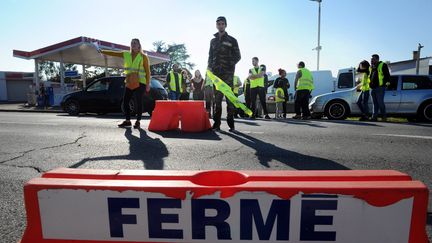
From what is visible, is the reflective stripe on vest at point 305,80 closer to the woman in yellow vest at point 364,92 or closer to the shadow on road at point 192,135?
the woman in yellow vest at point 364,92

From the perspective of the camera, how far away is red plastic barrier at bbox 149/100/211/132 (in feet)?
19.2

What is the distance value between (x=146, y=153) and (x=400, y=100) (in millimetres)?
8316

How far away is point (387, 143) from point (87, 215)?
15.1 ft

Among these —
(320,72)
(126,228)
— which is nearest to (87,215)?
(126,228)

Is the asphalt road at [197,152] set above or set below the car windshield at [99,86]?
below

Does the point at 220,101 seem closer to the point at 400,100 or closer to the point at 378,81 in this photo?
the point at 378,81

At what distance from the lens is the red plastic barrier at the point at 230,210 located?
1158 millimetres

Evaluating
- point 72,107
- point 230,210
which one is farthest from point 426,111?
point 72,107

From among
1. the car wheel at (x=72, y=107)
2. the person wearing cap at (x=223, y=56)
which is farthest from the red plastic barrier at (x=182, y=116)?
the car wheel at (x=72, y=107)

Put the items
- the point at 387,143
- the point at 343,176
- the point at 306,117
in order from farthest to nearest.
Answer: the point at 306,117 → the point at 387,143 → the point at 343,176

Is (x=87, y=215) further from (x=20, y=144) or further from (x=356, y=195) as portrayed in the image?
(x=20, y=144)

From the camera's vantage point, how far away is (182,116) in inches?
234

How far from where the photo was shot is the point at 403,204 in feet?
3.76

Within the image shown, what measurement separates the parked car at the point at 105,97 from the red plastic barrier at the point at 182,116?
503 cm
